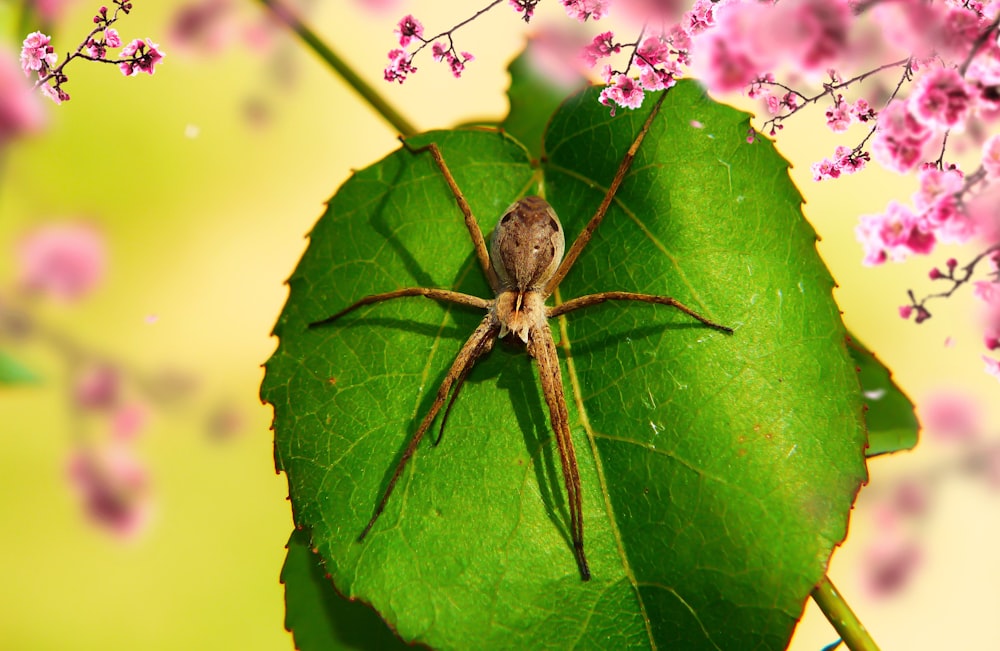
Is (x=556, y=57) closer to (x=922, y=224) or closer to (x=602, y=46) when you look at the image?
(x=602, y=46)

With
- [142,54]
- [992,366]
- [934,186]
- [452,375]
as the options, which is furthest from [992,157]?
[142,54]

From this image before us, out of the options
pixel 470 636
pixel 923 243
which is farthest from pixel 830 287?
pixel 470 636

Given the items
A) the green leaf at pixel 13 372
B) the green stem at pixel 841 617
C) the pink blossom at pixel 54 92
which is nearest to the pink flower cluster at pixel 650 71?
the green stem at pixel 841 617

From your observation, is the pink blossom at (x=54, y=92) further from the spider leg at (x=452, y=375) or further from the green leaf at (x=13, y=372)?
the spider leg at (x=452, y=375)

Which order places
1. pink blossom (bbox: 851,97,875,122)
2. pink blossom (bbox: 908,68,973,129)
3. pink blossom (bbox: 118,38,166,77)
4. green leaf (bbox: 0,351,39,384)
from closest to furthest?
pink blossom (bbox: 908,68,973,129)
pink blossom (bbox: 851,97,875,122)
pink blossom (bbox: 118,38,166,77)
green leaf (bbox: 0,351,39,384)

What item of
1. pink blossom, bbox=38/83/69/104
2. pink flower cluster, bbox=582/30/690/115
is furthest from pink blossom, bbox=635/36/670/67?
pink blossom, bbox=38/83/69/104

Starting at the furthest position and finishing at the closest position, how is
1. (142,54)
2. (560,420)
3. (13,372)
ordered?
(13,372)
(142,54)
(560,420)

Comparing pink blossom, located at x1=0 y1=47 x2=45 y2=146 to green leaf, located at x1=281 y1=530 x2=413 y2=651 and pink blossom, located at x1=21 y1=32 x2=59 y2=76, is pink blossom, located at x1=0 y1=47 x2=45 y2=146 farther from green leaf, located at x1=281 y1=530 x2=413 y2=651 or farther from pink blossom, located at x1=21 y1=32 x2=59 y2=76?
green leaf, located at x1=281 y1=530 x2=413 y2=651
